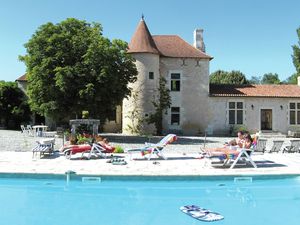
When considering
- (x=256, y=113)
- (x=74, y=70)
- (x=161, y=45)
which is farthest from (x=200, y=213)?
(x=161, y=45)

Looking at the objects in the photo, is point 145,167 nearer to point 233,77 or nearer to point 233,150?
point 233,150

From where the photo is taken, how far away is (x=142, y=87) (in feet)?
92.2

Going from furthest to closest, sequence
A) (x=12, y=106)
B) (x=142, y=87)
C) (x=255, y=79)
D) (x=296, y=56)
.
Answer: (x=255, y=79) → (x=296, y=56) → (x=12, y=106) → (x=142, y=87)

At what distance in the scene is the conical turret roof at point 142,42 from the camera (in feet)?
91.9

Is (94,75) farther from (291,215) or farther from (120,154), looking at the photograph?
(291,215)

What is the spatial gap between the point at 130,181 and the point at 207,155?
132 inches

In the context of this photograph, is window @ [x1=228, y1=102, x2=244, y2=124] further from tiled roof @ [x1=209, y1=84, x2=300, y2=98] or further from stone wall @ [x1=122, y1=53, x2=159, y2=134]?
stone wall @ [x1=122, y1=53, x2=159, y2=134]

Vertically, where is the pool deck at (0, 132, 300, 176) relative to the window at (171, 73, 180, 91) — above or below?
below

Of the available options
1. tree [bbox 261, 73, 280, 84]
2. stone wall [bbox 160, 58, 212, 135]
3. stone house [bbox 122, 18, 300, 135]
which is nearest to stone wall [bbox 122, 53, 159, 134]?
stone house [bbox 122, 18, 300, 135]

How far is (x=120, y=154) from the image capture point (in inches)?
605

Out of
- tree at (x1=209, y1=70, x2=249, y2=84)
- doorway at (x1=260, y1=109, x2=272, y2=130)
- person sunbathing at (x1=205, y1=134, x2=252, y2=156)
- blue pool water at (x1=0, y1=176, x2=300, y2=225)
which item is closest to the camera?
blue pool water at (x1=0, y1=176, x2=300, y2=225)

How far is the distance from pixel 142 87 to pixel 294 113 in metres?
12.6

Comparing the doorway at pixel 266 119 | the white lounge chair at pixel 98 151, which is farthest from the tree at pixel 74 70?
the doorway at pixel 266 119

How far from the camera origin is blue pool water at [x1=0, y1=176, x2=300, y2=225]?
24.0ft
